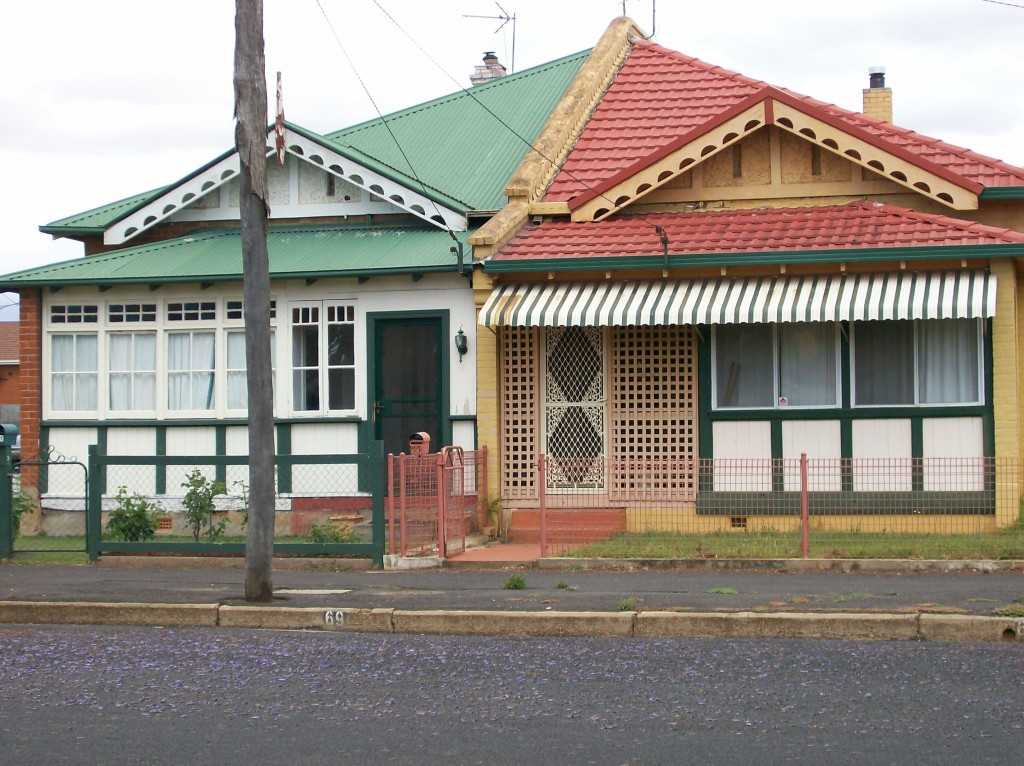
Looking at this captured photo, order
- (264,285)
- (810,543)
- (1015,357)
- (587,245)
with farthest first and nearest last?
(587,245), (1015,357), (810,543), (264,285)

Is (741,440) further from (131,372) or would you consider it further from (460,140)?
(131,372)

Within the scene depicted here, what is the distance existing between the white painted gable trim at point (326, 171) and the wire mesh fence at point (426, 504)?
3.90 metres

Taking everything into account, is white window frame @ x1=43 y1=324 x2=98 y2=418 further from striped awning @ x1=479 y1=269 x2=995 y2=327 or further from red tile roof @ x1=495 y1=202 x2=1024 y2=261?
red tile roof @ x1=495 y1=202 x2=1024 y2=261

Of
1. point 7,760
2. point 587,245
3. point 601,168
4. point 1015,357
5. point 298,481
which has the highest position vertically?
point 601,168

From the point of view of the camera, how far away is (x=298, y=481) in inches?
710

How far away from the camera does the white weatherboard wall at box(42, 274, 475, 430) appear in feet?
58.7

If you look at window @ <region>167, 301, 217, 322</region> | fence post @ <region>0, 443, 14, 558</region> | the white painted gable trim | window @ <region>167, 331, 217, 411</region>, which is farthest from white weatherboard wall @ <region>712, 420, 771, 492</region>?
fence post @ <region>0, 443, 14, 558</region>

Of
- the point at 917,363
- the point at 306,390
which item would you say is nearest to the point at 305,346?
the point at 306,390

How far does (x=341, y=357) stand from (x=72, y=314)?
3.71m

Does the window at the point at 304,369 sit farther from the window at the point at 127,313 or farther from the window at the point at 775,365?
the window at the point at 775,365

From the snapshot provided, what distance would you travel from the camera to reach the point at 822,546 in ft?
49.0

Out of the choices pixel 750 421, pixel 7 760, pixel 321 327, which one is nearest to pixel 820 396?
pixel 750 421

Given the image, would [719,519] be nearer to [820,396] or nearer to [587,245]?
[820,396]

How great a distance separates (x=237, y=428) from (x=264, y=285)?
6.32 metres
